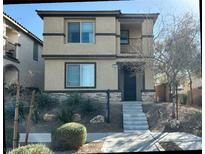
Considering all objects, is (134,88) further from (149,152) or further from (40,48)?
(40,48)

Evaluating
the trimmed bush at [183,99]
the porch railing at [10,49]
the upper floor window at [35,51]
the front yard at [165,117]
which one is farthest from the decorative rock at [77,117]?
the trimmed bush at [183,99]

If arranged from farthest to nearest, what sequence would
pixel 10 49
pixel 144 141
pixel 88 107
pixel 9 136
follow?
pixel 88 107 < pixel 144 141 < pixel 10 49 < pixel 9 136

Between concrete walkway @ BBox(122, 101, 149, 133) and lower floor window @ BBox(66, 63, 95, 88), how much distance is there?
1129 millimetres

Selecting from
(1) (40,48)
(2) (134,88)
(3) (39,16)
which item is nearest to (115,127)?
(2) (134,88)

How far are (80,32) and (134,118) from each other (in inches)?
115

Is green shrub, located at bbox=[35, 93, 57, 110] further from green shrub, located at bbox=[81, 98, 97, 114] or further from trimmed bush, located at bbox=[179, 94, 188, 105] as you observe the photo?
trimmed bush, located at bbox=[179, 94, 188, 105]

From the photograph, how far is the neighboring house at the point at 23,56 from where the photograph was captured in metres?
7.03

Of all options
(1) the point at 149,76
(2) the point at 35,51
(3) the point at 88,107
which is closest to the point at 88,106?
(3) the point at 88,107

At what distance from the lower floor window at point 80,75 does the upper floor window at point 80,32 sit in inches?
28.9

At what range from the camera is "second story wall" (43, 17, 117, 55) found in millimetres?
7901

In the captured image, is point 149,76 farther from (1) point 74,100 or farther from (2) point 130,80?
(1) point 74,100

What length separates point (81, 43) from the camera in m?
8.38

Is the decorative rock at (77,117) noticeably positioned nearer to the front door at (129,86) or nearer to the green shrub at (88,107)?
the green shrub at (88,107)

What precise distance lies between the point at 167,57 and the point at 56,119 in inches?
125
